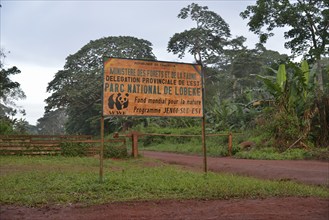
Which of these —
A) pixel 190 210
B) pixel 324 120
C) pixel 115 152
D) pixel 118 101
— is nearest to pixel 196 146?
pixel 115 152

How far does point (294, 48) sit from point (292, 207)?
19773 millimetres

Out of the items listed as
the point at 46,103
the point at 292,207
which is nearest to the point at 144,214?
the point at 292,207

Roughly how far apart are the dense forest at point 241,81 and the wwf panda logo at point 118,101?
8863mm

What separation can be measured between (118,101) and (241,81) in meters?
36.1

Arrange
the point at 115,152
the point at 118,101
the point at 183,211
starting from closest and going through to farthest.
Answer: the point at 183,211 < the point at 118,101 < the point at 115,152

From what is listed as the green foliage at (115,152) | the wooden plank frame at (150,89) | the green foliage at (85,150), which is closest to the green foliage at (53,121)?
the green foliage at (85,150)

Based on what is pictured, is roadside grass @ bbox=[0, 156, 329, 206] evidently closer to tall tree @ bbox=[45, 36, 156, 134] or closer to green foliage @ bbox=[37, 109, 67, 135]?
tall tree @ bbox=[45, 36, 156, 134]

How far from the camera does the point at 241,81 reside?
42812mm

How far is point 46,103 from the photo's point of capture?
43.1 metres

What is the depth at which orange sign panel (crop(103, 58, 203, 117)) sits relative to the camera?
26.7ft

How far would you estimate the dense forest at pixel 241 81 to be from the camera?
51.3ft

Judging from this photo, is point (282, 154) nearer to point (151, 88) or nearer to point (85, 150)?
point (151, 88)

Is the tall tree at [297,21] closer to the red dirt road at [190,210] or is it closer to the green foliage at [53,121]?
the red dirt road at [190,210]

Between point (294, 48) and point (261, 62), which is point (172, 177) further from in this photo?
point (261, 62)
